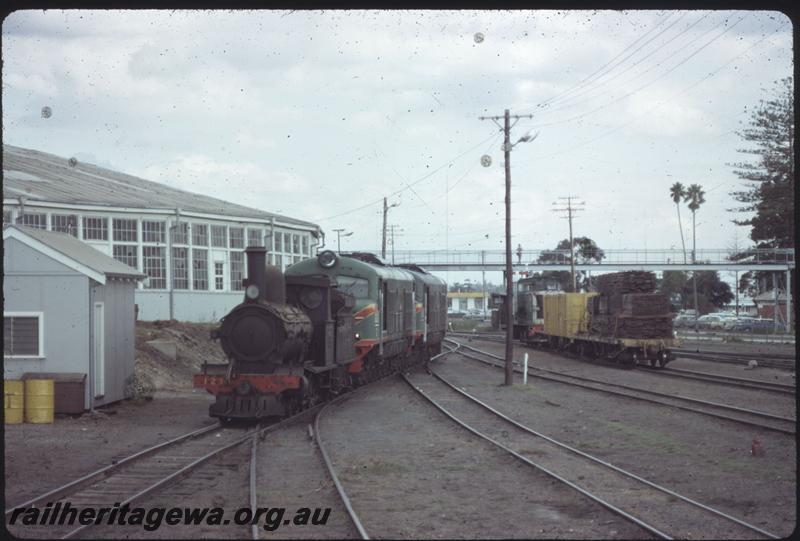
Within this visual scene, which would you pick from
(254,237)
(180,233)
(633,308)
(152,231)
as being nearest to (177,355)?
(152,231)

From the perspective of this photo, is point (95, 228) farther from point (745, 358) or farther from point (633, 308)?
point (745, 358)

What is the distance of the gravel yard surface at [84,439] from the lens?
11.7 m

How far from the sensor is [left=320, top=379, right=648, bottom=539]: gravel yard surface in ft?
29.8

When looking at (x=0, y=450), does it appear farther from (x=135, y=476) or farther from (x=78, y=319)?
(x=78, y=319)

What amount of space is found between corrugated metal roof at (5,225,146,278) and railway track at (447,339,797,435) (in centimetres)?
1260

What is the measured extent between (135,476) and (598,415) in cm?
1076

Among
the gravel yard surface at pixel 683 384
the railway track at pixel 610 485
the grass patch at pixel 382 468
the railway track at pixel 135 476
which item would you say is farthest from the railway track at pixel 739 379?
the railway track at pixel 135 476

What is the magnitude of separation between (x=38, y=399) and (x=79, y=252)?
360 centimetres

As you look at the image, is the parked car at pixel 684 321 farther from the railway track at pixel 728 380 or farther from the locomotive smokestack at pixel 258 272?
the locomotive smokestack at pixel 258 272

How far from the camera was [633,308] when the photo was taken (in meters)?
32.2

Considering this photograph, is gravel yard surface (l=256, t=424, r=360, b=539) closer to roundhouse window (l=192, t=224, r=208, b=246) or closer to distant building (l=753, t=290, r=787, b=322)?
roundhouse window (l=192, t=224, r=208, b=246)

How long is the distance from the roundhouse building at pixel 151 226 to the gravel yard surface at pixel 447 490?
17.9 metres

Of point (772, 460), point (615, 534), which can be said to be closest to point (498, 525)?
point (615, 534)

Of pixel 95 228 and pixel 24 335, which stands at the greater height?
pixel 95 228
